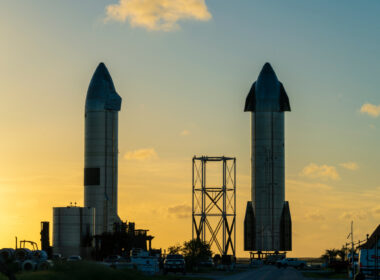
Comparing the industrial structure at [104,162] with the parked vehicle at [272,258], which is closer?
the parked vehicle at [272,258]

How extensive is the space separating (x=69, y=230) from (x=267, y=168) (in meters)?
43.8

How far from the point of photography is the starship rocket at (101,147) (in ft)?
541

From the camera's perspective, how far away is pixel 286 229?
170625mm

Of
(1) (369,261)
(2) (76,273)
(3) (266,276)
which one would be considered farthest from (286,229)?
(2) (76,273)

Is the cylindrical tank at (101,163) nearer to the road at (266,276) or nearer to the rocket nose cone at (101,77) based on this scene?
the rocket nose cone at (101,77)

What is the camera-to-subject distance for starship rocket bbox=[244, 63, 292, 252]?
165875mm

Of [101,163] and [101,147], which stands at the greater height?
[101,147]

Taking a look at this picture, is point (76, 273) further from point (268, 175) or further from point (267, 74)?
point (267, 74)

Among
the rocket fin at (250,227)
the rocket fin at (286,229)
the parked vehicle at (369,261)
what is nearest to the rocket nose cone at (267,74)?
the rocket fin at (286,229)

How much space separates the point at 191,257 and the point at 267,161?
180ft

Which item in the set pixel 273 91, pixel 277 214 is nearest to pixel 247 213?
pixel 277 214

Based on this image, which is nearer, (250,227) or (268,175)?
(268,175)

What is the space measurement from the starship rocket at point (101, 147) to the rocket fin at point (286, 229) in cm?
3637

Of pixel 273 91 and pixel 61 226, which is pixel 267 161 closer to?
pixel 273 91
